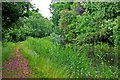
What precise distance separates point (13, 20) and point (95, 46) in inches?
187

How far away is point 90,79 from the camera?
9.20 m

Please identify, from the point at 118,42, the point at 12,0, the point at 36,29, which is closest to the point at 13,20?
the point at 12,0

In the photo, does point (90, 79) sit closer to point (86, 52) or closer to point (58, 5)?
point (86, 52)

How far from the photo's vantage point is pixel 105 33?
51.1 feet

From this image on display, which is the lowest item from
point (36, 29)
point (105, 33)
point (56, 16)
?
point (36, 29)

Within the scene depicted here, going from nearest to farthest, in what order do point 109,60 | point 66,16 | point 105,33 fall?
point 109,60 → point 105,33 → point 66,16

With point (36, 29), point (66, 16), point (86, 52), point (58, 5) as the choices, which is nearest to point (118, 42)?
point (86, 52)

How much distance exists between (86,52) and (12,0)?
5724mm

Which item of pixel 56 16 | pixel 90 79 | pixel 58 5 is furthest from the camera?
pixel 56 16

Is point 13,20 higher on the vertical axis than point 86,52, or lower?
higher

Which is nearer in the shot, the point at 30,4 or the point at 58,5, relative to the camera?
the point at 30,4

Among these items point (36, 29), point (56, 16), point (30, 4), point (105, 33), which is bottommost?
point (36, 29)

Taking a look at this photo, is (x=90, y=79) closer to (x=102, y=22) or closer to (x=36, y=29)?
(x=102, y=22)

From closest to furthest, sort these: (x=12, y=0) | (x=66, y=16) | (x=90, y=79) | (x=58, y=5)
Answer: (x=90, y=79) < (x=12, y=0) < (x=66, y=16) < (x=58, y=5)
